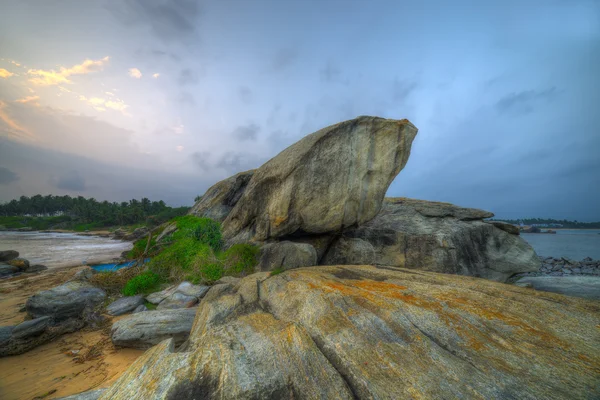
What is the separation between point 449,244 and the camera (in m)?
15.4

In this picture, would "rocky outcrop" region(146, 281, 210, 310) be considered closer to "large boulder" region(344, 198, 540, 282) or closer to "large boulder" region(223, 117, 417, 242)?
"large boulder" region(223, 117, 417, 242)

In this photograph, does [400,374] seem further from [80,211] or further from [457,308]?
[80,211]

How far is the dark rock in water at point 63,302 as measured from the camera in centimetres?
924

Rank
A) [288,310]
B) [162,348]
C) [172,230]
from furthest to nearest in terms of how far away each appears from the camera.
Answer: [172,230], [288,310], [162,348]

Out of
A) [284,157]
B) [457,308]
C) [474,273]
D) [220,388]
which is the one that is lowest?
[474,273]

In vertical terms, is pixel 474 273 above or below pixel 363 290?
below

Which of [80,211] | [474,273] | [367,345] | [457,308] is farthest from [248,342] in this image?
[80,211]

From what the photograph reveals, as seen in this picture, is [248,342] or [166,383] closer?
[166,383]

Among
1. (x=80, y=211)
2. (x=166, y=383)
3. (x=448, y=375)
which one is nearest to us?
(x=166, y=383)

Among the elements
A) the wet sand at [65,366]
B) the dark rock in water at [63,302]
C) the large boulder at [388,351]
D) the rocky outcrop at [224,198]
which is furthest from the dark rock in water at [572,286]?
the dark rock in water at [63,302]

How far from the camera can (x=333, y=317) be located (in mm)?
4965

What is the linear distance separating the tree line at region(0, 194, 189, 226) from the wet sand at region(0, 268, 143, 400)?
88422 mm

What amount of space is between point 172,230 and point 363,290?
1844 centimetres

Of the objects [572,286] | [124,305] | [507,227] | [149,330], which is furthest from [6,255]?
[507,227]
